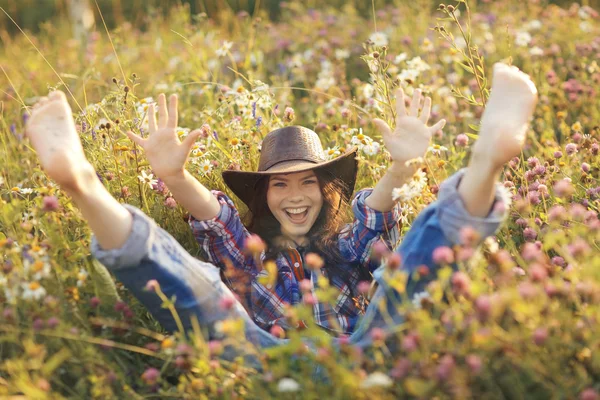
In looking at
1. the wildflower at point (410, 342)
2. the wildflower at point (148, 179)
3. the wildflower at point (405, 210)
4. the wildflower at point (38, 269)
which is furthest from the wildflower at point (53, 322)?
the wildflower at point (405, 210)

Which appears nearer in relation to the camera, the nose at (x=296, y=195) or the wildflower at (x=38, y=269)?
the wildflower at (x=38, y=269)

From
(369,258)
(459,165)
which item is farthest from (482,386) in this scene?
(459,165)

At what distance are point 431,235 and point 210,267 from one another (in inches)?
27.3

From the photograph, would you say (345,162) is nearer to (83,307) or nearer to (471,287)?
(83,307)

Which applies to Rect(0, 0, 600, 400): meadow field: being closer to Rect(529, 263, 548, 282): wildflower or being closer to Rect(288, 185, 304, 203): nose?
Rect(529, 263, 548, 282): wildflower

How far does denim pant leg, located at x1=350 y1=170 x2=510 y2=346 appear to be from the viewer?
2012 mm

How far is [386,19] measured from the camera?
6812 millimetres

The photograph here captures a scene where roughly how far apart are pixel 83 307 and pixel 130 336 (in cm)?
17

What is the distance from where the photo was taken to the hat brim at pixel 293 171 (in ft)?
8.97

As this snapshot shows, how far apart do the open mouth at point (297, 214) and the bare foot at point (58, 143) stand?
86 centimetres

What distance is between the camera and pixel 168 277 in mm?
2145

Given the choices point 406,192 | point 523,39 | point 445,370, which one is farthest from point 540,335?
point 523,39

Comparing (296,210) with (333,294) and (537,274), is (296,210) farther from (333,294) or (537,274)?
(537,274)

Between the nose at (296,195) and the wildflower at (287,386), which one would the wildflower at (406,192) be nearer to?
the nose at (296,195)
